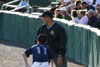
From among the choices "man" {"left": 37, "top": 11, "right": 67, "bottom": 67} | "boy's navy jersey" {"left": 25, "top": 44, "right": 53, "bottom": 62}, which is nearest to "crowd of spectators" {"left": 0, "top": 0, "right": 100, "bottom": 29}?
"man" {"left": 37, "top": 11, "right": 67, "bottom": 67}

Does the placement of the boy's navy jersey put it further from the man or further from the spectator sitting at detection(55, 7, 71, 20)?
the spectator sitting at detection(55, 7, 71, 20)

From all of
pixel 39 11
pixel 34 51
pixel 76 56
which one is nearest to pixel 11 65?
pixel 76 56

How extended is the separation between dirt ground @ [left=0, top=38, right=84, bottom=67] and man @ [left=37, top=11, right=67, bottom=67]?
5.38 meters

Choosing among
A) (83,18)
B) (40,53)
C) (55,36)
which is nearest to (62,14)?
(83,18)

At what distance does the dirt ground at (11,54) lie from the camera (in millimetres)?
15172

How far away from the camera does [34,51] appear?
8.59 m

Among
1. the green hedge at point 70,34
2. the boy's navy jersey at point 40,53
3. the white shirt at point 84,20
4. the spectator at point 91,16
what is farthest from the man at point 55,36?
the white shirt at point 84,20

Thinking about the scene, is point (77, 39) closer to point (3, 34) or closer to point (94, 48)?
point (94, 48)

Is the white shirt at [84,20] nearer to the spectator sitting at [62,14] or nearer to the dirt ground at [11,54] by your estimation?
the dirt ground at [11,54]

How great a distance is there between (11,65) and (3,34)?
7733mm

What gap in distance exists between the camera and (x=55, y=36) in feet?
31.4

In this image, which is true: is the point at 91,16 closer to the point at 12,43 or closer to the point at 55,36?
the point at 55,36

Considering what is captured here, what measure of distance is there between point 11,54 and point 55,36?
8.07 m

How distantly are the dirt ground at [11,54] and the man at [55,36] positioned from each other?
5.38 m
